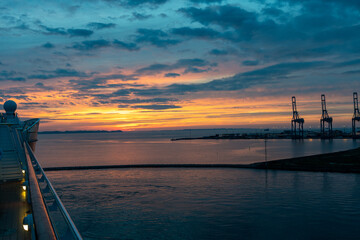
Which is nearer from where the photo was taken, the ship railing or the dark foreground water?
the ship railing

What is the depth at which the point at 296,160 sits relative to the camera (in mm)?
69750

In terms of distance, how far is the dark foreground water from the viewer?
25.6 m

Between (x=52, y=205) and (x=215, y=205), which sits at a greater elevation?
(x=52, y=205)

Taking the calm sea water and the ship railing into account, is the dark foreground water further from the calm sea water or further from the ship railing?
the ship railing

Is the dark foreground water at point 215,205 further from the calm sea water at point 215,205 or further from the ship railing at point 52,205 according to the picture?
the ship railing at point 52,205

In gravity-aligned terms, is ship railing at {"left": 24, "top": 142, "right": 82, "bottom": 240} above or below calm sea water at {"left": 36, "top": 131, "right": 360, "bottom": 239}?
above

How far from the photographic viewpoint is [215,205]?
34156 millimetres

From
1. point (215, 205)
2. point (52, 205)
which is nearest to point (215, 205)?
point (215, 205)

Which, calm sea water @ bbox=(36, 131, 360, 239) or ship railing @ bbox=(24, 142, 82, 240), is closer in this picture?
ship railing @ bbox=(24, 142, 82, 240)

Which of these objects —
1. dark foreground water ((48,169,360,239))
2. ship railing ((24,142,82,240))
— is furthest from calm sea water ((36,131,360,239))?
ship railing ((24,142,82,240))

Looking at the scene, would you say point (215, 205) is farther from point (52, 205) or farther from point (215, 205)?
point (52, 205)

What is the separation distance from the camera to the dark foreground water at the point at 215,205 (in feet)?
84.0

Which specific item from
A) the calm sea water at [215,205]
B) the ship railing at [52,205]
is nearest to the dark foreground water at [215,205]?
the calm sea water at [215,205]

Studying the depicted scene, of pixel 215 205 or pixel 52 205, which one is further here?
pixel 215 205
